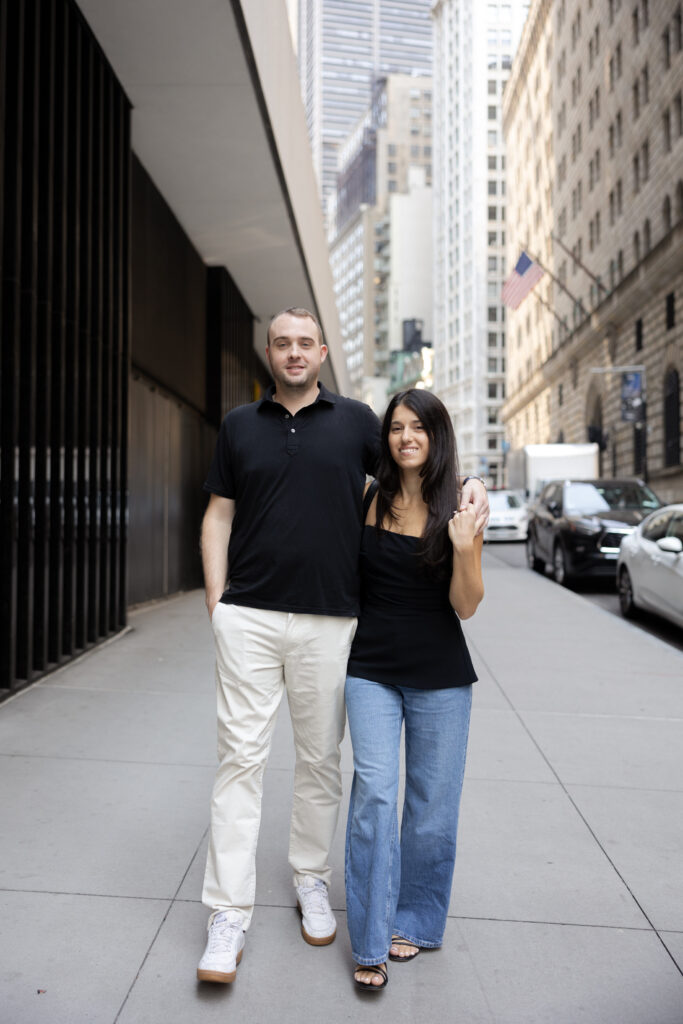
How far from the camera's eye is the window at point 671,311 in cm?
3425

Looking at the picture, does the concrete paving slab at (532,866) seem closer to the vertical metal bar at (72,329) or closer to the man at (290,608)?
the man at (290,608)

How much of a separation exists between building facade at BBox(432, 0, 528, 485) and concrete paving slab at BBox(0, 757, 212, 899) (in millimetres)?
92114

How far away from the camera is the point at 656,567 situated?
1016cm

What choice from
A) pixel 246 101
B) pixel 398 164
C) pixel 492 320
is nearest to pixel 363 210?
pixel 398 164

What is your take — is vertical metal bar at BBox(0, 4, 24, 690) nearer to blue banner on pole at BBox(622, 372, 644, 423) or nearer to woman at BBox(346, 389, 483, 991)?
woman at BBox(346, 389, 483, 991)

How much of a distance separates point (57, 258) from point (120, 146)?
2289mm

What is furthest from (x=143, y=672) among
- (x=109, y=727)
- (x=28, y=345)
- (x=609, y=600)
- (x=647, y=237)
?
(x=647, y=237)

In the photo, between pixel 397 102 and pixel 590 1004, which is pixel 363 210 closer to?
pixel 397 102

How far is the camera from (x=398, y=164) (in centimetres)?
15038

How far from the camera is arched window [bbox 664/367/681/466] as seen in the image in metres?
34.7

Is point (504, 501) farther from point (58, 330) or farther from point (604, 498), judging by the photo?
point (58, 330)

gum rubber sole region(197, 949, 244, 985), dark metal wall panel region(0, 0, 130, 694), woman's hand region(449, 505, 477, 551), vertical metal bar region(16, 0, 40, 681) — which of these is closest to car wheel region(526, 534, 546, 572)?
dark metal wall panel region(0, 0, 130, 694)

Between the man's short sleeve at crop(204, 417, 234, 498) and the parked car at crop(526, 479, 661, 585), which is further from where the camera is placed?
the parked car at crop(526, 479, 661, 585)

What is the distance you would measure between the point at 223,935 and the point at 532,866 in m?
1.41
